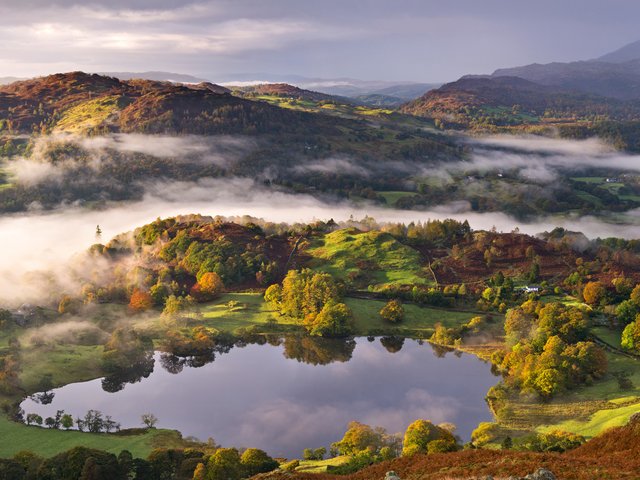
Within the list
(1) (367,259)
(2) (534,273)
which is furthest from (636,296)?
(1) (367,259)

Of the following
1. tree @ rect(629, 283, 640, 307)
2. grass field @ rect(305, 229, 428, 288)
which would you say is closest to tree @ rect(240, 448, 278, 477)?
grass field @ rect(305, 229, 428, 288)

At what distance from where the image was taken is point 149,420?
8850 cm

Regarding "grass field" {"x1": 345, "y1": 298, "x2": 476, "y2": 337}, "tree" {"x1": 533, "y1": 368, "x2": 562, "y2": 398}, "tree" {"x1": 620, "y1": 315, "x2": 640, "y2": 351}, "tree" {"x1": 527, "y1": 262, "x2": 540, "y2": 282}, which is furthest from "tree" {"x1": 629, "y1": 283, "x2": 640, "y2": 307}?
"tree" {"x1": 533, "y1": 368, "x2": 562, "y2": 398}

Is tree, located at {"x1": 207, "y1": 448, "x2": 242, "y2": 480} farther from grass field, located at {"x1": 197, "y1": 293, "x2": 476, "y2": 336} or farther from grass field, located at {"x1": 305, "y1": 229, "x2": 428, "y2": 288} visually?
grass field, located at {"x1": 305, "y1": 229, "x2": 428, "y2": 288}

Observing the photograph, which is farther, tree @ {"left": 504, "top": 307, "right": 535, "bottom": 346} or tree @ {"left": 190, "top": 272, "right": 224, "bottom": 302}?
tree @ {"left": 190, "top": 272, "right": 224, "bottom": 302}

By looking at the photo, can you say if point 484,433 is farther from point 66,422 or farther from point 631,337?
point 66,422

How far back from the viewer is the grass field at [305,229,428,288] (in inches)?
5684

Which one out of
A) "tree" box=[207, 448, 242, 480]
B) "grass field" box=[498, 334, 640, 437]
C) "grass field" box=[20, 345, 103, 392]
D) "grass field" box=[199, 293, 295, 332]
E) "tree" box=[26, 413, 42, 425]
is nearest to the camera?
"tree" box=[207, 448, 242, 480]

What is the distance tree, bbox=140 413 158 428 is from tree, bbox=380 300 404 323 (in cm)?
5151

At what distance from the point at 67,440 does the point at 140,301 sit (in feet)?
183

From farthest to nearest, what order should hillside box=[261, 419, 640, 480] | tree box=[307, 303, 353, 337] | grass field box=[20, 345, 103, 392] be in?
tree box=[307, 303, 353, 337]
grass field box=[20, 345, 103, 392]
hillside box=[261, 419, 640, 480]

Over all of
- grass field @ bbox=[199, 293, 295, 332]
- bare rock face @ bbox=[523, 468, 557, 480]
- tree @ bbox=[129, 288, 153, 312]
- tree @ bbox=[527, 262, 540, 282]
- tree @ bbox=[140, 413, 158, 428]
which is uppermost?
bare rock face @ bbox=[523, 468, 557, 480]

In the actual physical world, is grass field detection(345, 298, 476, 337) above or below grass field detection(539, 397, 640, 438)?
above

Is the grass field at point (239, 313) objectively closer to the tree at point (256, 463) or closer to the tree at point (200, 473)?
the tree at point (256, 463)
